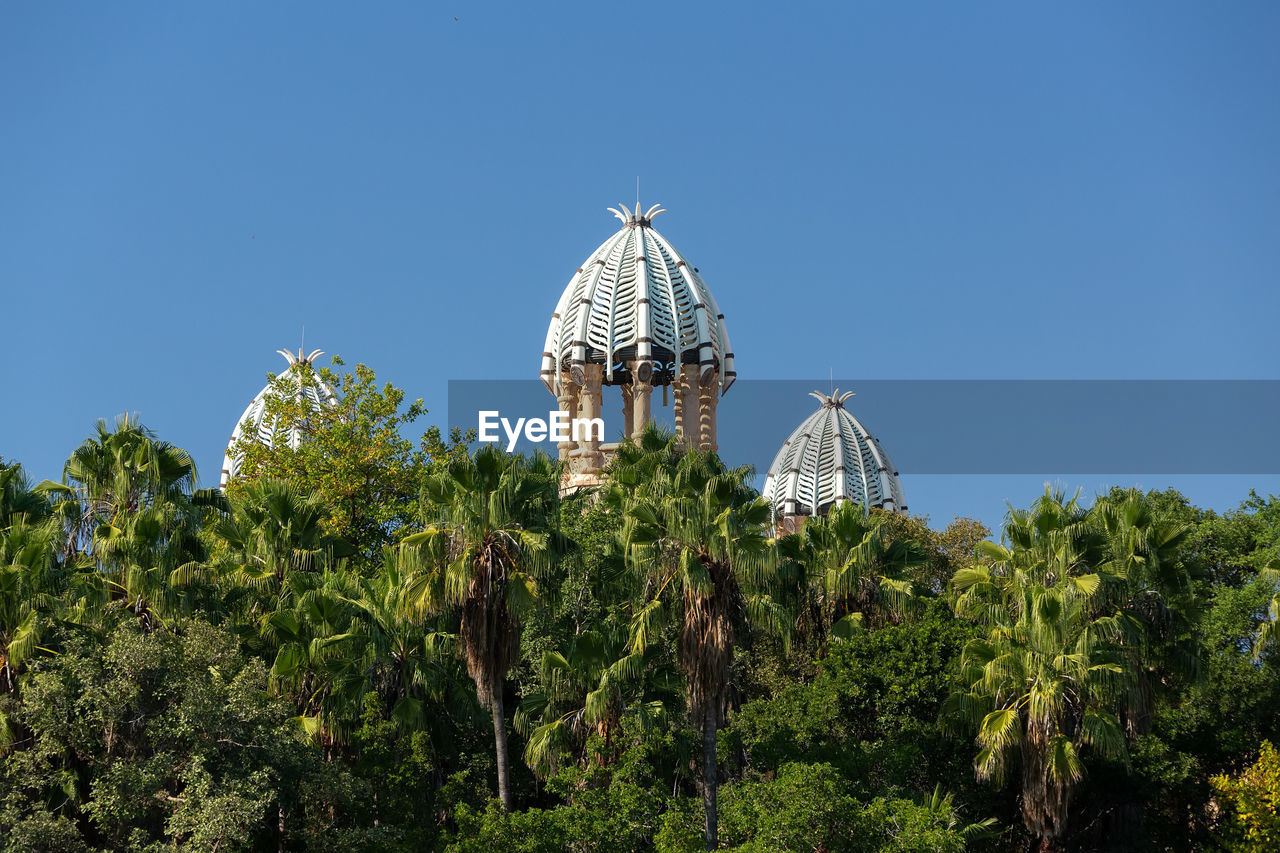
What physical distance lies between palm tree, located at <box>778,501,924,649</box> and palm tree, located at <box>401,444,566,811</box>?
7.03 m

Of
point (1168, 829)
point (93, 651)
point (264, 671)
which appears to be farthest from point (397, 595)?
point (1168, 829)

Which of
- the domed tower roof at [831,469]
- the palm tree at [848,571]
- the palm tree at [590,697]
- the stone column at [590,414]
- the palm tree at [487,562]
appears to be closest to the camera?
the palm tree at [487,562]

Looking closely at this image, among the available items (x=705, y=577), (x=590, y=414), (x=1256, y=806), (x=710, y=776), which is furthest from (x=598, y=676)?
(x=590, y=414)

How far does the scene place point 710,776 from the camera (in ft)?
83.5

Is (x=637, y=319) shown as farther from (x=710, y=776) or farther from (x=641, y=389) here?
(x=710, y=776)

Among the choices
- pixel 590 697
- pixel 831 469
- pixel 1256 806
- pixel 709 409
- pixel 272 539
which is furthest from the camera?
pixel 831 469

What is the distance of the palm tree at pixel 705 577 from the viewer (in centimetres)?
2494

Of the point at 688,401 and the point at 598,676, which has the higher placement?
the point at 688,401

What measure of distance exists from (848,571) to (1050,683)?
5.44 meters

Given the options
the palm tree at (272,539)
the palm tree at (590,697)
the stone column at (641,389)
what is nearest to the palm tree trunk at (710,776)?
the palm tree at (590,697)

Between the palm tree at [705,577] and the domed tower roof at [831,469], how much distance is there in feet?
106

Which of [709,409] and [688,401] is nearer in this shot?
[688,401]

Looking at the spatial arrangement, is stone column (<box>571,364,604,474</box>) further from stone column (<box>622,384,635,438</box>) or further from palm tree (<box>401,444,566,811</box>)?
palm tree (<box>401,444,566,811</box>)

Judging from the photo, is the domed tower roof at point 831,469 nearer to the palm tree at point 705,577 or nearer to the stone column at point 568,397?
the stone column at point 568,397
